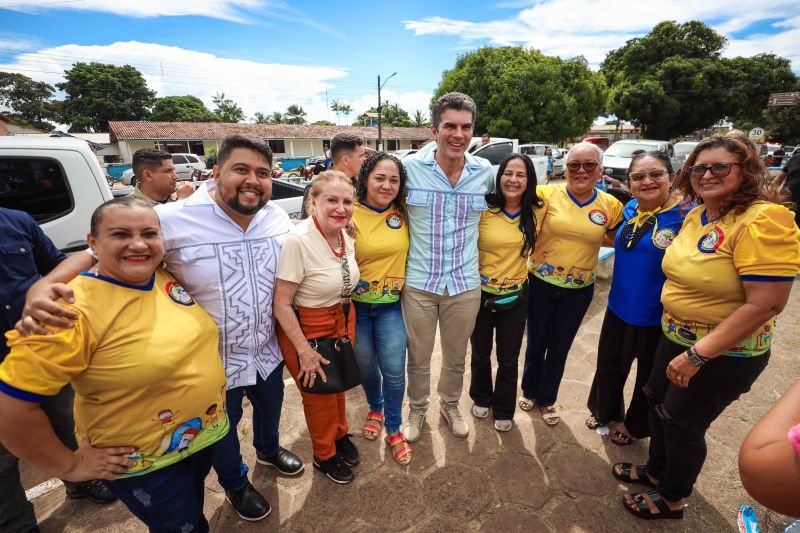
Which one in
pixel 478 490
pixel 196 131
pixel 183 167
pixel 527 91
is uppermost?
pixel 527 91

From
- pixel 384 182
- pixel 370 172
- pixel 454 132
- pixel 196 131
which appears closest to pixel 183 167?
pixel 196 131

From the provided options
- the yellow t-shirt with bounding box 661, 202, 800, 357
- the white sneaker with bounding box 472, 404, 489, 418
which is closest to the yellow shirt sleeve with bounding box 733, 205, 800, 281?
the yellow t-shirt with bounding box 661, 202, 800, 357

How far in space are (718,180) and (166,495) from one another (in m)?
2.95

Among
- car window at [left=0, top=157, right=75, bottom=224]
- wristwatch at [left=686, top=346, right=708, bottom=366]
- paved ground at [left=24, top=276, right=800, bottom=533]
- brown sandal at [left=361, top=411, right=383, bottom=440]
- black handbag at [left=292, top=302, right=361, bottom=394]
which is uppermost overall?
car window at [left=0, top=157, right=75, bottom=224]

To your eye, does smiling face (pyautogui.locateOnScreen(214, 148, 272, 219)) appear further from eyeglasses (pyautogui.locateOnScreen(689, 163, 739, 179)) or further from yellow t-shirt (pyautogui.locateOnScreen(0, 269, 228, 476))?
eyeglasses (pyautogui.locateOnScreen(689, 163, 739, 179))

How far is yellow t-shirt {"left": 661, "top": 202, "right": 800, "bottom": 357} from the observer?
62.4 inches

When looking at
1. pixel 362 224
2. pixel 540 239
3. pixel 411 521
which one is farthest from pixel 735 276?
pixel 411 521

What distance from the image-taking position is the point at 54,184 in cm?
303

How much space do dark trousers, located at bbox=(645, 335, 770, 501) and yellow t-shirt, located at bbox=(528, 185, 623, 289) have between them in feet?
2.30

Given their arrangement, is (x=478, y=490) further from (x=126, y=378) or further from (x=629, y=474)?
(x=126, y=378)

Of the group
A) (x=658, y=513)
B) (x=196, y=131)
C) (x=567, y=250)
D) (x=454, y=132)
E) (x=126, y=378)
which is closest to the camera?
(x=126, y=378)

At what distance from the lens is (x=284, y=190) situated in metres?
6.12

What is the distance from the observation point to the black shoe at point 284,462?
247 centimetres

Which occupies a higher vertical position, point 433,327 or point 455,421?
point 433,327
